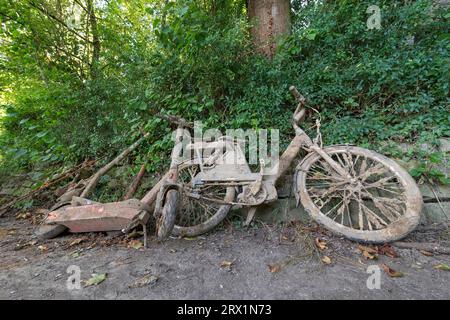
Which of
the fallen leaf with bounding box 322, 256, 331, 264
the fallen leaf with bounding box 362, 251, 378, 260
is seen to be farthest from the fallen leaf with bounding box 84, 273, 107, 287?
the fallen leaf with bounding box 362, 251, 378, 260

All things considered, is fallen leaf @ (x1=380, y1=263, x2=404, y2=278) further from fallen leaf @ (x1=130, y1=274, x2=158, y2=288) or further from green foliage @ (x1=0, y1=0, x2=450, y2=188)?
fallen leaf @ (x1=130, y1=274, x2=158, y2=288)

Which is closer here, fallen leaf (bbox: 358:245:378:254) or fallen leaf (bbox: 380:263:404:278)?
fallen leaf (bbox: 380:263:404:278)

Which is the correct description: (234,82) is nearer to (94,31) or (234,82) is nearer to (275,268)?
(275,268)

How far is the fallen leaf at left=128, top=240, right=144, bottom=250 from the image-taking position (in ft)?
7.30

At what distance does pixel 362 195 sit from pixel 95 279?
260cm

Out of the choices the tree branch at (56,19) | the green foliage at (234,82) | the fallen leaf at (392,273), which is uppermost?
the tree branch at (56,19)

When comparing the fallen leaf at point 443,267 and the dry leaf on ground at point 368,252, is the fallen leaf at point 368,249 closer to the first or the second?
the dry leaf on ground at point 368,252

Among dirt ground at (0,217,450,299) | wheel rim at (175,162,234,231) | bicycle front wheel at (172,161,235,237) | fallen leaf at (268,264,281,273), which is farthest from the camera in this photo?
wheel rim at (175,162,234,231)

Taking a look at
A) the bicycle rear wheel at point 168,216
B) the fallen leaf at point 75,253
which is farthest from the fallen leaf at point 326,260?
the fallen leaf at point 75,253

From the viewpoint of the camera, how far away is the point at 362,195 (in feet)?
7.04

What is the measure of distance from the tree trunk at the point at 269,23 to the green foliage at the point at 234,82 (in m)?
0.24

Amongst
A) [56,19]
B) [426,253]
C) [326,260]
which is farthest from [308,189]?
[56,19]

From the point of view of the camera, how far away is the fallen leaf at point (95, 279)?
167cm

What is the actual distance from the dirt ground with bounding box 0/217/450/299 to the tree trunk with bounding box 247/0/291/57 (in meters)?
2.93
